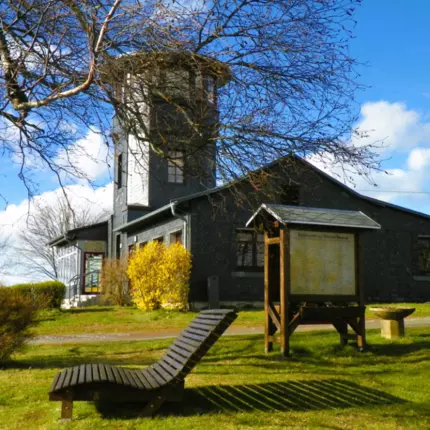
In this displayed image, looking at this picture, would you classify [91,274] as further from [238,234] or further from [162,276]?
[238,234]

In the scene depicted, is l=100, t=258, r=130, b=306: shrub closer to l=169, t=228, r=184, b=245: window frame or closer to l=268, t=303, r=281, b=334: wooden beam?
l=169, t=228, r=184, b=245: window frame

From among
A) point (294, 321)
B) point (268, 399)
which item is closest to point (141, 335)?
point (294, 321)

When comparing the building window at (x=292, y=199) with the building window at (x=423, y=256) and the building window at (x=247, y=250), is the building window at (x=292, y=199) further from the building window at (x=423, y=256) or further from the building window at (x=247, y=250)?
the building window at (x=423, y=256)

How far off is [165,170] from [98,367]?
19386 mm

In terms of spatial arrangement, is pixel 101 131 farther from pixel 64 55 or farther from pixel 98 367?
pixel 98 367

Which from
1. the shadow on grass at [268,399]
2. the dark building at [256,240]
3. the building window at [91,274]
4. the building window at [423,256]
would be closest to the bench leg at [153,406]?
the shadow on grass at [268,399]

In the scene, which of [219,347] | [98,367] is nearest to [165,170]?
[219,347]

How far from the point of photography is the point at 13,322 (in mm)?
10102

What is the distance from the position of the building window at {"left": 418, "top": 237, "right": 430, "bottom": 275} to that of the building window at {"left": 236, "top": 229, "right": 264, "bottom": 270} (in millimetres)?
7364

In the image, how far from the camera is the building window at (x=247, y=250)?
75.6ft

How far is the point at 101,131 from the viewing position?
977 centimetres

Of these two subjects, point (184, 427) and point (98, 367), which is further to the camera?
point (98, 367)

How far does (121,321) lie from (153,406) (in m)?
12.8

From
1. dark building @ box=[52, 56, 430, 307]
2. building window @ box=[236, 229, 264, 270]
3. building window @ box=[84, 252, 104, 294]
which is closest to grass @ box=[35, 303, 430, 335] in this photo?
dark building @ box=[52, 56, 430, 307]
